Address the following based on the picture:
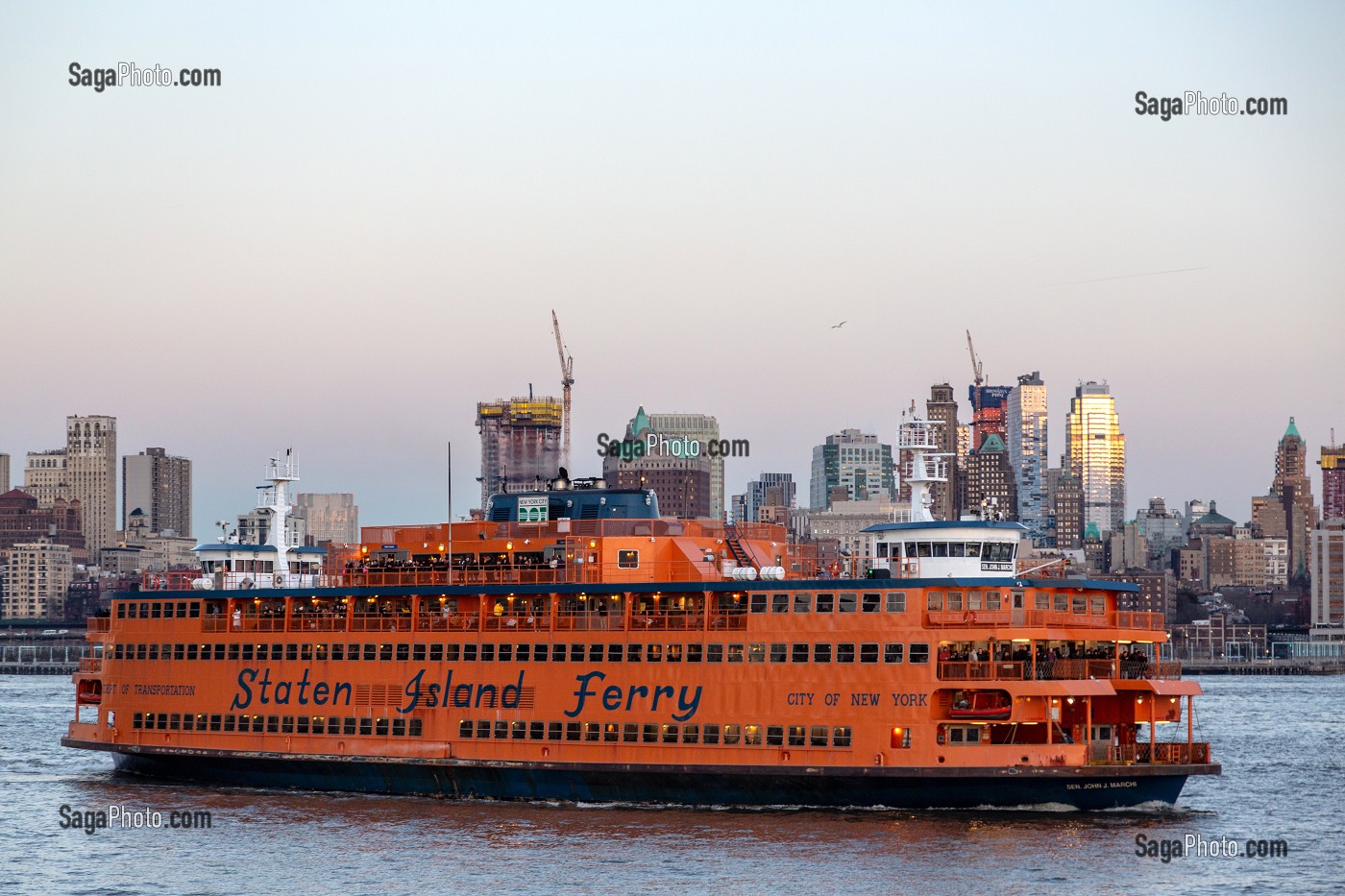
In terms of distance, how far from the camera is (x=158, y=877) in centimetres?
4569

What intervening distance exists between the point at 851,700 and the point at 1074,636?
6.22 metres

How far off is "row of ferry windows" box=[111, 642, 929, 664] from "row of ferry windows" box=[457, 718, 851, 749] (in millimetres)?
1828

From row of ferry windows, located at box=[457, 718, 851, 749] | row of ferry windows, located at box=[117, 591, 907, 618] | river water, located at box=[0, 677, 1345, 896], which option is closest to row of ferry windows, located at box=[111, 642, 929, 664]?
row of ferry windows, located at box=[117, 591, 907, 618]

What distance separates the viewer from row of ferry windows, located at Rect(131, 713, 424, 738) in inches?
2215

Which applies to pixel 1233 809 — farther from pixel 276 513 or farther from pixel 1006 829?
pixel 276 513

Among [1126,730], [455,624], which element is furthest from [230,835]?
[1126,730]

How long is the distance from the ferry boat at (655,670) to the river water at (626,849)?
107 cm

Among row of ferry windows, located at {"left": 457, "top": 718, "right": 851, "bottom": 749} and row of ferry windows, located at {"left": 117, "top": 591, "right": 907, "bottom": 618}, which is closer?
row of ferry windows, located at {"left": 117, "top": 591, "right": 907, "bottom": 618}

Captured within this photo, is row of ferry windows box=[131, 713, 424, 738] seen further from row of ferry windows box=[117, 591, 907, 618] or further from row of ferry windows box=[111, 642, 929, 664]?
row of ferry windows box=[117, 591, 907, 618]
